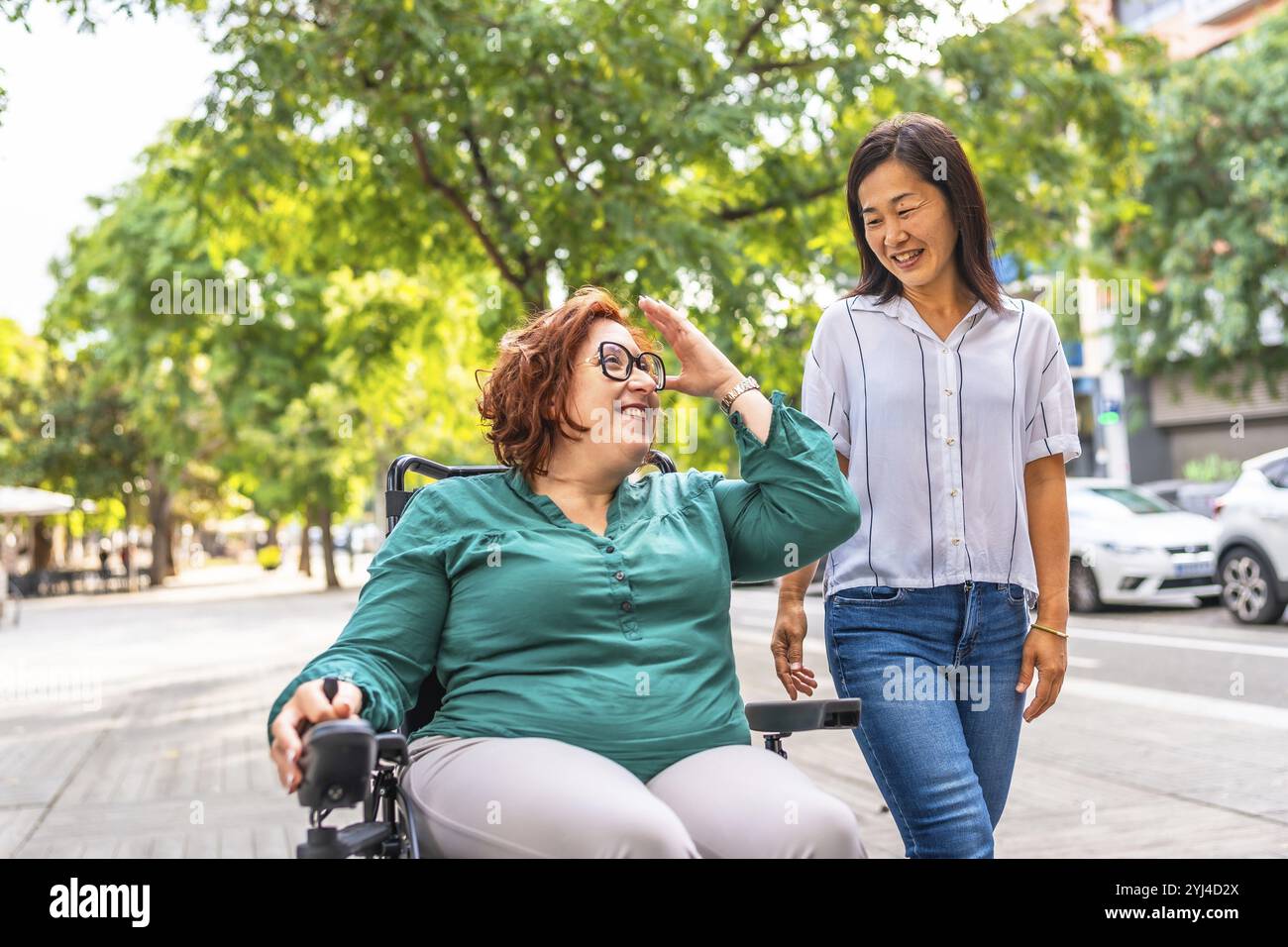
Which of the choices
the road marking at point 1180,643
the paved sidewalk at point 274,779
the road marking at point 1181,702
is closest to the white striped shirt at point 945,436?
the paved sidewalk at point 274,779

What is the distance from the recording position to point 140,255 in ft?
76.2

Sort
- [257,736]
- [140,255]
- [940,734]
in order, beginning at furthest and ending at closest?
[140,255]
[257,736]
[940,734]

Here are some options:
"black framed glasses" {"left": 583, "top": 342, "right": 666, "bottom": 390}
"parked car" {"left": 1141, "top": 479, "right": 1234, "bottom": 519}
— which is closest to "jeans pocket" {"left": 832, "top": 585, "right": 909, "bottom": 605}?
"black framed glasses" {"left": 583, "top": 342, "right": 666, "bottom": 390}

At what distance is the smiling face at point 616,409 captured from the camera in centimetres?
262

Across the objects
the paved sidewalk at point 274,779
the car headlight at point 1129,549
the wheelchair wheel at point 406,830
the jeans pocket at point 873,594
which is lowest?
the paved sidewalk at point 274,779

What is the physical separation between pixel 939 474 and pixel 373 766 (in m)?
1.28

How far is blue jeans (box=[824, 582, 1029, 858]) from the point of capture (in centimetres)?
252

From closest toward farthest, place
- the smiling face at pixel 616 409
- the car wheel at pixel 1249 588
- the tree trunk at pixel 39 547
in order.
A: the smiling face at pixel 616 409
the car wheel at pixel 1249 588
the tree trunk at pixel 39 547

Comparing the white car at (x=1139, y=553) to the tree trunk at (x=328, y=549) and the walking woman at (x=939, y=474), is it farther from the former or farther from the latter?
the tree trunk at (x=328, y=549)

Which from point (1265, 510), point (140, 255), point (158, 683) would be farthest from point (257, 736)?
point (140, 255)

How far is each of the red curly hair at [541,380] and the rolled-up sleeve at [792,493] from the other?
1.08ft

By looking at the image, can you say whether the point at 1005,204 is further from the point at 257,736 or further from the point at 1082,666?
the point at 257,736
